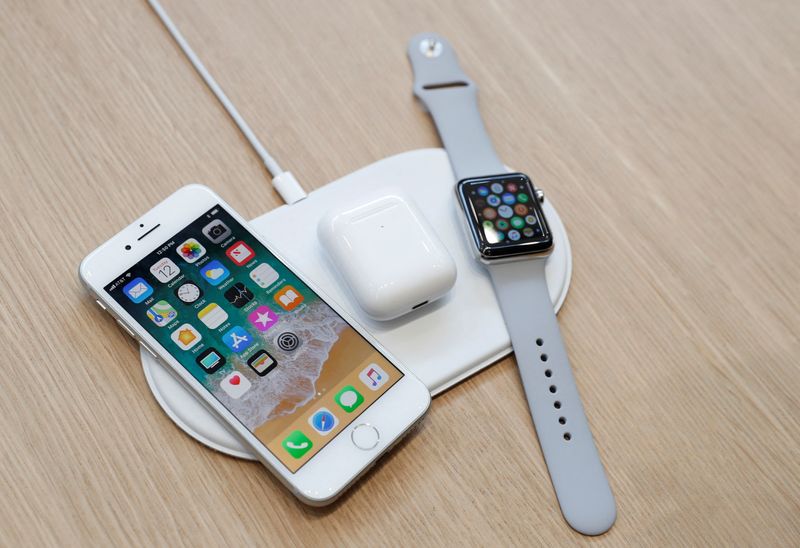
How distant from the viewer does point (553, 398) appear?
0.51 meters

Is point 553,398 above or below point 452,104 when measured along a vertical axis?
below

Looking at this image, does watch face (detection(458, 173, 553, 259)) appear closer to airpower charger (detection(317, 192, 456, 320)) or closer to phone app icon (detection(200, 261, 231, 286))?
airpower charger (detection(317, 192, 456, 320))

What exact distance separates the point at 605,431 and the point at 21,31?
581mm

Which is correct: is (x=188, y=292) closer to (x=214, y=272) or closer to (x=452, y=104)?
(x=214, y=272)

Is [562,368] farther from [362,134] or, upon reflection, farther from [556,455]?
[362,134]

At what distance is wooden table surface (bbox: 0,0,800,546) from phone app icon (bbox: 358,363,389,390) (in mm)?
50

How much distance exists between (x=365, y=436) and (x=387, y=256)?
13 centimetres

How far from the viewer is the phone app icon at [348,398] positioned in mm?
481

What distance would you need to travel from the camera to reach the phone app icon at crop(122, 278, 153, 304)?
0.50 meters

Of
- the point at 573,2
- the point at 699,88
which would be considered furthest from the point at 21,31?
the point at 699,88

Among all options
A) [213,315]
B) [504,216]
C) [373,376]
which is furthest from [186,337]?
[504,216]

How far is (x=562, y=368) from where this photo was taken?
52 centimetres

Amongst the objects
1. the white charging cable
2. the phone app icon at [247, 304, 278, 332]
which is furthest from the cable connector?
the phone app icon at [247, 304, 278, 332]

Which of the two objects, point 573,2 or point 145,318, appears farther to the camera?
point 573,2
